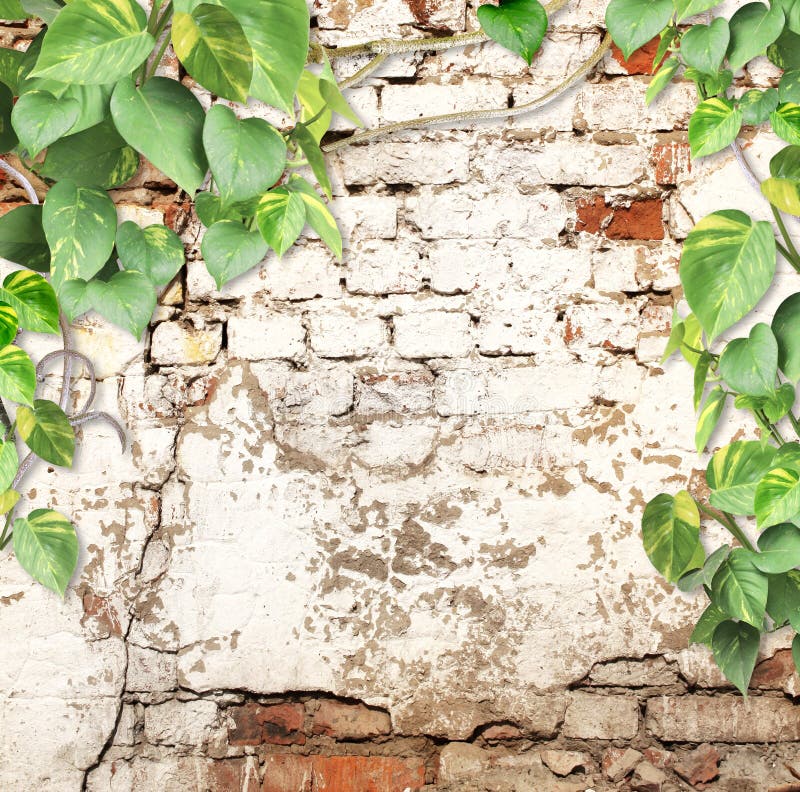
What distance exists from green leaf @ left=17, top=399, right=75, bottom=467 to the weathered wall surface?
0.05m

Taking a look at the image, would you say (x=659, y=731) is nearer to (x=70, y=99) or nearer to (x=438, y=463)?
(x=438, y=463)

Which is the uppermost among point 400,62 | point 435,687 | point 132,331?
point 400,62

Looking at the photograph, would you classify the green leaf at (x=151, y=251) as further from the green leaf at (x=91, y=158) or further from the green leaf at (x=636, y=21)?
the green leaf at (x=636, y=21)

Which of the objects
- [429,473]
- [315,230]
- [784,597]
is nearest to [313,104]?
[315,230]

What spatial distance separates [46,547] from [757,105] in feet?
4.40

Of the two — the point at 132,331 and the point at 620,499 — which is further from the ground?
the point at 132,331

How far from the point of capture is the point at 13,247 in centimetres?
122

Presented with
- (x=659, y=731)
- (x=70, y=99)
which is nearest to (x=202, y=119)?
(x=70, y=99)

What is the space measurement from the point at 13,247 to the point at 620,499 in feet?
3.51

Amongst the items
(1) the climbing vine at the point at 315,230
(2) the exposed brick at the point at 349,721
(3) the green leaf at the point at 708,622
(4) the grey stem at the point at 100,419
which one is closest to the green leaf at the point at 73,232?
(1) the climbing vine at the point at 315,230

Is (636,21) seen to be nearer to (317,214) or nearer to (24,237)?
(317,214)

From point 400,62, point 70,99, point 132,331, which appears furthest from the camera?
point 400,62

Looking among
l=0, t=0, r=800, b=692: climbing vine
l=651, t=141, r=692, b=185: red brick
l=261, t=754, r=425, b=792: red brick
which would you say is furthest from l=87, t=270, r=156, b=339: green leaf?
l=651, t=141, r=692, b=185: red brick

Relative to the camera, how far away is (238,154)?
3.40 feet
